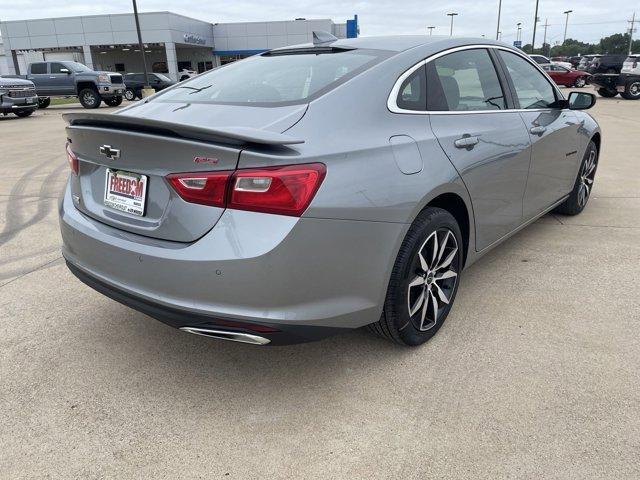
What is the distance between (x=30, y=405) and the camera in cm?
240

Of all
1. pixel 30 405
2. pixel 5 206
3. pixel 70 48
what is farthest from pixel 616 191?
pixel 70 48

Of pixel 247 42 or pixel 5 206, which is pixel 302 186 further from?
pixel 247 42

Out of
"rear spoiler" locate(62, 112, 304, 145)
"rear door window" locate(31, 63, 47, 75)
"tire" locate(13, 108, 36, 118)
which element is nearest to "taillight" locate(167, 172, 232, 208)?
"rear spoiler" locate(62, 112, 304, 145)

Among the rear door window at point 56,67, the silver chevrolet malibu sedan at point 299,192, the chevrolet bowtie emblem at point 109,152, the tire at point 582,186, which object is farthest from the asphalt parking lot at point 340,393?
the rear door window at point 56,67

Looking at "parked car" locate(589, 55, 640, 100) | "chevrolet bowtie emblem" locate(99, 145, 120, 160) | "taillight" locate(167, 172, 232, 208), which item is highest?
"chevrolet bowtie emblem" locate(99, 145, 120, 160)

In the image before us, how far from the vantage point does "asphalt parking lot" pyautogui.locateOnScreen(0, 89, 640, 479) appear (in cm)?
205

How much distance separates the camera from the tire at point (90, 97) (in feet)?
66.2

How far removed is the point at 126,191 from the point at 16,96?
1714 centimetres

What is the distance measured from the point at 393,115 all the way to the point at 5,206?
16.7 feet

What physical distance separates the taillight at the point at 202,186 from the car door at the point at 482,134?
47.0 inches

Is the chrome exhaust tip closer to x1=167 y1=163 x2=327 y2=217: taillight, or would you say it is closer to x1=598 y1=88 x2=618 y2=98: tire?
x1=167 y1=163 x2=327 y2=217: taillight

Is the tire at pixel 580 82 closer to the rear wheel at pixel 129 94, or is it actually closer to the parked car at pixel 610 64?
the parked car at pixel 610 64

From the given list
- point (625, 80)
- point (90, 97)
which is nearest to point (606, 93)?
point (625, 80)

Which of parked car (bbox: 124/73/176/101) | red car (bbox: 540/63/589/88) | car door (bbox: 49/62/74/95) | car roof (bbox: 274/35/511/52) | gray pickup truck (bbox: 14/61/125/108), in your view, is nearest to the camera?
car roof (bbox: 274/35/511/52)
